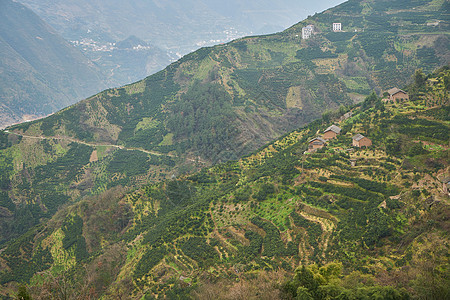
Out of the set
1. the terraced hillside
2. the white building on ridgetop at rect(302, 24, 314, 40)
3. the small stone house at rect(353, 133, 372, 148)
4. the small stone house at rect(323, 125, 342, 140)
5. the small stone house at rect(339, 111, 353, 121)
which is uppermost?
the white building on ridgetop at rect(302, 24, 314, 40)

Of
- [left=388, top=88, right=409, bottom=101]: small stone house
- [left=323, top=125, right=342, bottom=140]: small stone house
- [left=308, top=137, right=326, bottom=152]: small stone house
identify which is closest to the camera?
[left=308, top=137, right=326, bottom=152]: small stone house

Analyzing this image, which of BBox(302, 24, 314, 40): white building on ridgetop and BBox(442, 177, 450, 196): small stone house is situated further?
BBox(302, 24, 314, 40): white building on ridgetop

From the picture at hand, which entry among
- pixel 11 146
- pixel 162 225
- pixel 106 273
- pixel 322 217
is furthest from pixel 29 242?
pixel 322 217

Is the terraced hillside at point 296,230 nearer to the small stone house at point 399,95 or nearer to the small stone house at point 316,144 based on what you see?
the small stone house at point 399,95

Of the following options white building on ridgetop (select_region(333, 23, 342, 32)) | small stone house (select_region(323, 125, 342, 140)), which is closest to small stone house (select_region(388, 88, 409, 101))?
small stone house (select_region(323, 125, 342, 140))

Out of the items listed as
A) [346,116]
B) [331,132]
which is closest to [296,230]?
[331,132]

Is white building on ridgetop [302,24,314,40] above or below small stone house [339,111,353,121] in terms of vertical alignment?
above

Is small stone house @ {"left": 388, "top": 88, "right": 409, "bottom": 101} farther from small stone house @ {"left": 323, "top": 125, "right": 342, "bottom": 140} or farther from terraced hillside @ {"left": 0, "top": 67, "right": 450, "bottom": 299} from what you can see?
small stone house @ {"left": 323, "top": 125, "right": 342, "bottom": 140}

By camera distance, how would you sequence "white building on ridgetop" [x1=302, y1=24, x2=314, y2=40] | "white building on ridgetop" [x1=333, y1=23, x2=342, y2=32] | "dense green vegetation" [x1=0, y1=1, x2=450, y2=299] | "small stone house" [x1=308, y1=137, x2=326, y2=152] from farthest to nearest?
"white building on ridgetop" [x1=333, y1=23, x2=342, y2=32] < "white building on ridgetop" [x1=302, y1=24, x2=314, y2=40] < "small stone house" [x1=308, y1=137, x2=326, y2=152] < "dense green vegetation" [x1=0, y1=1, x2=450, y2=299]

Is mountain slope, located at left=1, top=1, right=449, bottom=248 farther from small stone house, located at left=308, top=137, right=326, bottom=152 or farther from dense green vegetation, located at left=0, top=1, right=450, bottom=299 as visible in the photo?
small stone house, located at left=308, top=137, right=326, bottom=152
